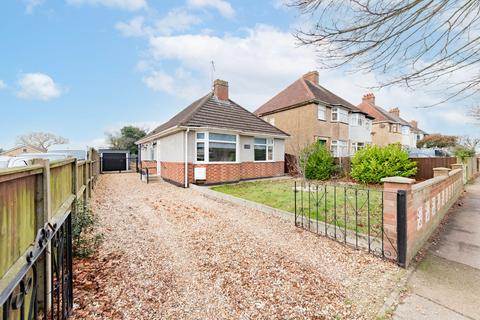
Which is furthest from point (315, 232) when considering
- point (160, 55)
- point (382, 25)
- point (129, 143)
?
point (129, 143)

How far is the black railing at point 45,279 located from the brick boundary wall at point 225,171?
9335 mm

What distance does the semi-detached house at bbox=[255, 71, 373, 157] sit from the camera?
1889 centimetres

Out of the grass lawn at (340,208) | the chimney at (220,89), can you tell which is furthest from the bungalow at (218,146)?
the grass lawn at (340,208)

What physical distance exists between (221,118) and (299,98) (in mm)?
9518

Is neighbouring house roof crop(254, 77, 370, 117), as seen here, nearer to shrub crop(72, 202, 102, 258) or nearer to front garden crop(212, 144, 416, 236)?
front garden crop(212, 144, 416, 236)

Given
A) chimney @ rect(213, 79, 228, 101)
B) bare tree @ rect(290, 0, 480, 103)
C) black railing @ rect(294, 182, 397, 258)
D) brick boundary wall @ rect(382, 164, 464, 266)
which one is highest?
chimney @ rect(213, 79, 228, 101)

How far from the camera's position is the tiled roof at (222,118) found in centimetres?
1220

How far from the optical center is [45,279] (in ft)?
7.58

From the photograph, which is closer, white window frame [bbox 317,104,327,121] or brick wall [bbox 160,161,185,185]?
brick wall [bbox 160,161,185,185]

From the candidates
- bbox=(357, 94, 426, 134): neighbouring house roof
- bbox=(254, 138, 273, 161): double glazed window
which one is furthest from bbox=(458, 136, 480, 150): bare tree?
bbox=(254, 138, 273, 161): double glazed window

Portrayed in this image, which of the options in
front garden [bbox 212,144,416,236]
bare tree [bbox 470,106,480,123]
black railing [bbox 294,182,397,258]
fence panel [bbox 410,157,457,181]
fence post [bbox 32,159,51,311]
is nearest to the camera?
fence post [bbox 32,159,51,311]

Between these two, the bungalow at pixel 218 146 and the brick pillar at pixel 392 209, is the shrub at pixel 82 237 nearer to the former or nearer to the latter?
the brick pillar at pixel 392 209

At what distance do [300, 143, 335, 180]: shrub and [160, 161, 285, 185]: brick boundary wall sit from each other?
6.75 feet

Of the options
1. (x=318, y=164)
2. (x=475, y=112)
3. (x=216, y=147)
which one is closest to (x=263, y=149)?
(x=318, y=164)
